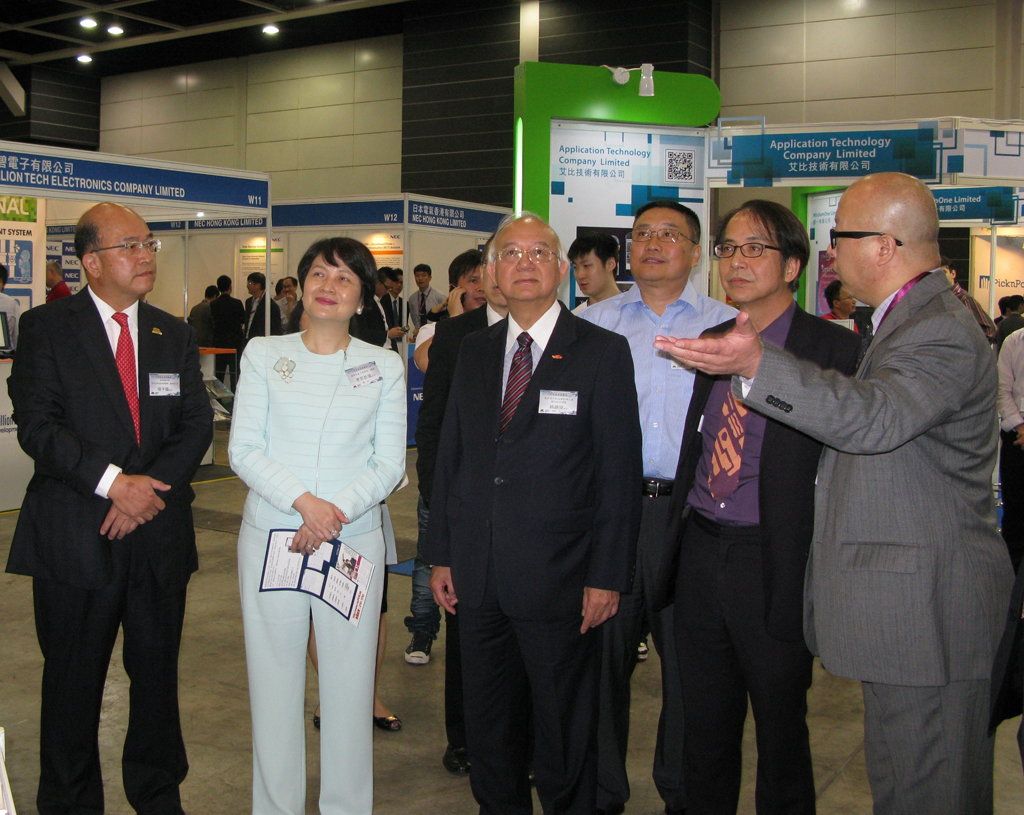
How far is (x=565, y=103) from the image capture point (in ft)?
16.3

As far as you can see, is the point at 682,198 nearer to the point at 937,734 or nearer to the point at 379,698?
the point at 379,698

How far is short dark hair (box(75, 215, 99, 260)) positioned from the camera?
263cm

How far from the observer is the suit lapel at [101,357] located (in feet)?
8.39

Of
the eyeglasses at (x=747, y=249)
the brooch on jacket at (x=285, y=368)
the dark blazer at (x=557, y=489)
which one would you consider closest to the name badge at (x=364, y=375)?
the brooch on jacket at (x=285, y=368)

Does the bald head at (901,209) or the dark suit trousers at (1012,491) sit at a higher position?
the bald head at (901,209)

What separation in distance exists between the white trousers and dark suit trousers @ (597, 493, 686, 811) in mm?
665

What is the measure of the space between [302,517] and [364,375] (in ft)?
1.26

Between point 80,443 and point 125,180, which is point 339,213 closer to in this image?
point 125,180

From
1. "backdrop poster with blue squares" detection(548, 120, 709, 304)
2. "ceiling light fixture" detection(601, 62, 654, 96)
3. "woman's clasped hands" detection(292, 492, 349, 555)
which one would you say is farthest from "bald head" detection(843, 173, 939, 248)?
"ceiling light fixture" detection(601, 62, 654, 96)

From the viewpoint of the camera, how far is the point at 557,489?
234 centimetres

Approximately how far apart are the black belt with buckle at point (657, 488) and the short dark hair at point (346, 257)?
0.91m

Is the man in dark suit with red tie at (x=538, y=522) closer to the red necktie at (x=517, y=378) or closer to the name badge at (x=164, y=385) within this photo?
the red necktie at (x=517, y=378)

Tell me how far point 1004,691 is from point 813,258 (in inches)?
352

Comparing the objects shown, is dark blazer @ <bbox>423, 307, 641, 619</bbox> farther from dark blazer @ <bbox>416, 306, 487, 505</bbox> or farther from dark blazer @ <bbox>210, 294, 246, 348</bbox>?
dark blazer @ <bbox>210, 294, 246, 348</bbox>
